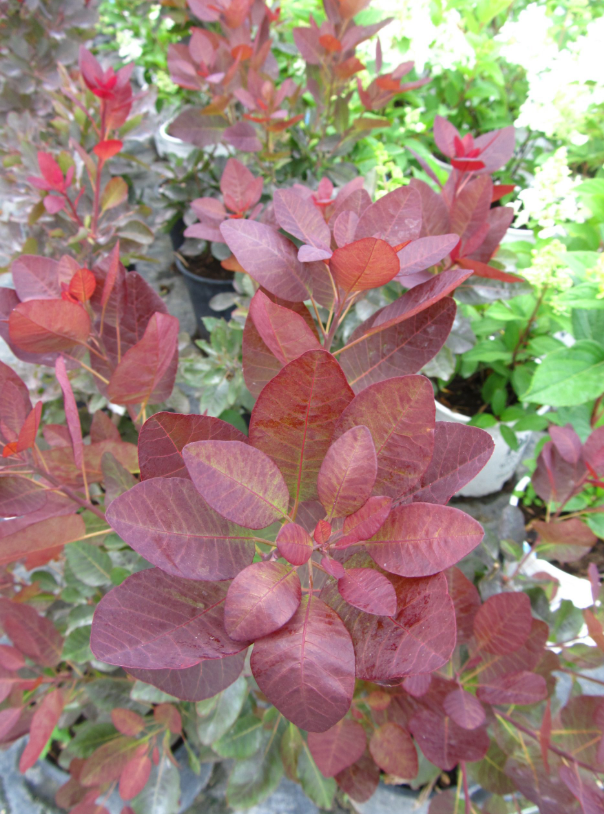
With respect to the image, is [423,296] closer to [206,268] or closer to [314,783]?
[314,783]

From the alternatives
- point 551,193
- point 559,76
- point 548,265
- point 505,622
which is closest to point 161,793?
point 505,622

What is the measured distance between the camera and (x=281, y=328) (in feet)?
1.37

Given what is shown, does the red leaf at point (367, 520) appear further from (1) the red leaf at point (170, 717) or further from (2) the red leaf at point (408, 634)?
(1) the red leaf at point (170, 717)

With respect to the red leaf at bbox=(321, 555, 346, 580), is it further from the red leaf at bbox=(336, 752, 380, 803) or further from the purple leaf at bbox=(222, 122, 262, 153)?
the purple leaf at bbox=(222, 122, 262, 153)

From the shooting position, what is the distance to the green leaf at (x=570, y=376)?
3.17 feet

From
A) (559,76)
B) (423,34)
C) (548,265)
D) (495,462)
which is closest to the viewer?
(548,265)

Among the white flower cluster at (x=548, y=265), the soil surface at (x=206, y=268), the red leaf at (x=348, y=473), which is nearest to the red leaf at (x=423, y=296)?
the red leaf at (x=348, y=473)

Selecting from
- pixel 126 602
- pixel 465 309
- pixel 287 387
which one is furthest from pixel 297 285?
pixel 465 309

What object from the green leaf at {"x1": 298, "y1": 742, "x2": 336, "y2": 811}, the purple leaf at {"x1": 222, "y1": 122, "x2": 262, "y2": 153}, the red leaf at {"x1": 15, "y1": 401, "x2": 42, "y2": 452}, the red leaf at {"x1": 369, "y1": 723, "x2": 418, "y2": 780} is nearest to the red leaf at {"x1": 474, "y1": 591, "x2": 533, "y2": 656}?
the red leaf at {"x1": 369, "y1": 723, "x2": 418, "y2": 780}

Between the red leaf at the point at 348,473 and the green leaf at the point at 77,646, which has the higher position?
the red leaf at the point at 348,473

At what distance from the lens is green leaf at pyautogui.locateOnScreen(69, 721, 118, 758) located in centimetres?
84

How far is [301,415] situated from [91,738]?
2.62 feet

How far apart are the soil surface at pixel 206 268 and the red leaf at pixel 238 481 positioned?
1569 mm

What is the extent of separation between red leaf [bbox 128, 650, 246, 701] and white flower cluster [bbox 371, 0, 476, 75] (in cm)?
177
